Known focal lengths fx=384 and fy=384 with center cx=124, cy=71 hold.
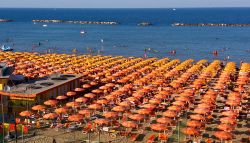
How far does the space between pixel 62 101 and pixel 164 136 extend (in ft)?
42.9

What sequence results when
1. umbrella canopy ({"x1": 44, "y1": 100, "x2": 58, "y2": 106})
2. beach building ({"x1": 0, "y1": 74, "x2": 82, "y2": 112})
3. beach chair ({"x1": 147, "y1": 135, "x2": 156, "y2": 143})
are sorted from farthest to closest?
Result: beach building ({"x1": 0, "y1": 74, "x2": 82, "y2": 112}) → umbrella canopy ({"x1": 44, "y1": 100, "x2": 58, "y2": 106}) → beach chair ({"x1": 147, "y1": 135, "x2": 156, "y2": 143})

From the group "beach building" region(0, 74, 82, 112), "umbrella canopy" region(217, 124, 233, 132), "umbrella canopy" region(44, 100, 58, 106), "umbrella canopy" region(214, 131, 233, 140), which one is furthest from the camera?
"beach building" region(0, 74, 82, 112)

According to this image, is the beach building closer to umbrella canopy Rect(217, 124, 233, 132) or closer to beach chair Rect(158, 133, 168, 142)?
beach chair Rect(158, 133, 168, 142)

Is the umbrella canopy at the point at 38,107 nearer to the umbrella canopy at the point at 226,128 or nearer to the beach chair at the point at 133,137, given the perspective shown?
the beach chair at the point at 133,137

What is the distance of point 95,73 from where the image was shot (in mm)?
46094

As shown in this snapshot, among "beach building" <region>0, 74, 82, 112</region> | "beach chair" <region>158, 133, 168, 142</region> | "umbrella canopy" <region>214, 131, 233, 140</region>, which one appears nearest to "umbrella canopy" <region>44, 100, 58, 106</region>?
"beach building" <region>0, 74, 82, 112</region>

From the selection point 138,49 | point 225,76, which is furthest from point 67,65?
point 138,49

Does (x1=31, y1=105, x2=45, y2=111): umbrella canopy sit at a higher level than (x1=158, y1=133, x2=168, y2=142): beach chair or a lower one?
higher

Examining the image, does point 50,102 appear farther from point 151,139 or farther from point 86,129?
point 151,139

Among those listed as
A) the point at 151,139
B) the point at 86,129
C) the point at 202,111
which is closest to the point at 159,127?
the point at 151,139

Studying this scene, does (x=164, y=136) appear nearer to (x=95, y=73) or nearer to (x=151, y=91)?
(x=151, y=91)

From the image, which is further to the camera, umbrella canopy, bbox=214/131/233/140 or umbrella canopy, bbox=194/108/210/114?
umbrella canopy, bbox=194/108/210/114

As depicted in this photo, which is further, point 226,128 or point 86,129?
point 86,129

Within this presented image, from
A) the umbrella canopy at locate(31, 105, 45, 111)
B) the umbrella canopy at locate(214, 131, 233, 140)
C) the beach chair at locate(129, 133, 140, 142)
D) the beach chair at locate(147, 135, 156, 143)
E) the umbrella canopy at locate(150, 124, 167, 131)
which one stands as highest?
the umbrella canopy at locate(214, 131, 233, 140)
